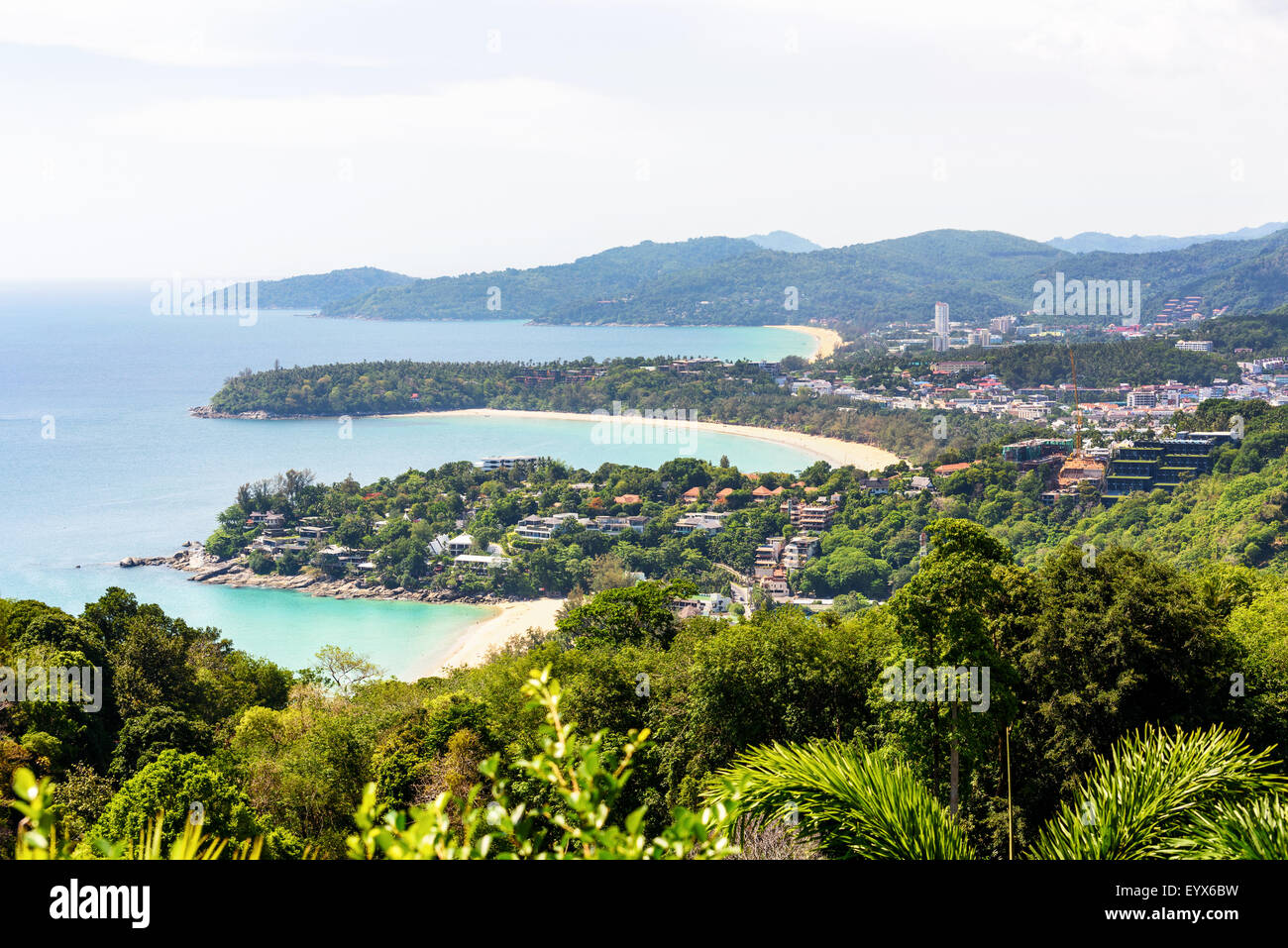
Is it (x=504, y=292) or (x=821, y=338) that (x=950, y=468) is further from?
(x=504, y=292)

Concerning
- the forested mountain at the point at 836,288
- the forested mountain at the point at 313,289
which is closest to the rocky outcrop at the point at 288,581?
the forested mountain at the point at 836,288

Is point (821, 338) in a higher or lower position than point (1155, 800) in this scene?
higher

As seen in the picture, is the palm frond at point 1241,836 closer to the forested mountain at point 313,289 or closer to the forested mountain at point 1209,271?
the forested mountain at point 1209,271

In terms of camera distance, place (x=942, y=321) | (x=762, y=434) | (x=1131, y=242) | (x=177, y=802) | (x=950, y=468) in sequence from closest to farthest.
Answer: (x=177, y=802), (x=950, y=468), (x=762, y=434), (x=942, y=321), (x=1131, y=242)

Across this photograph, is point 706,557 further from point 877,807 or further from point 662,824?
point 877,807

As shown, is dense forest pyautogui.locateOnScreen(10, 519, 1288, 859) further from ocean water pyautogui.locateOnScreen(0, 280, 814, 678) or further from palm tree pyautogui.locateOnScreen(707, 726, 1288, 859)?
ocean water pyautogui.locateOnScreen(0, 280, 814, 678)

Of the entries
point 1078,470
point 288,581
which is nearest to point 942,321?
point 1078,470

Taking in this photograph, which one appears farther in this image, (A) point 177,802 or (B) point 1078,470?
(B) point 1078,470
